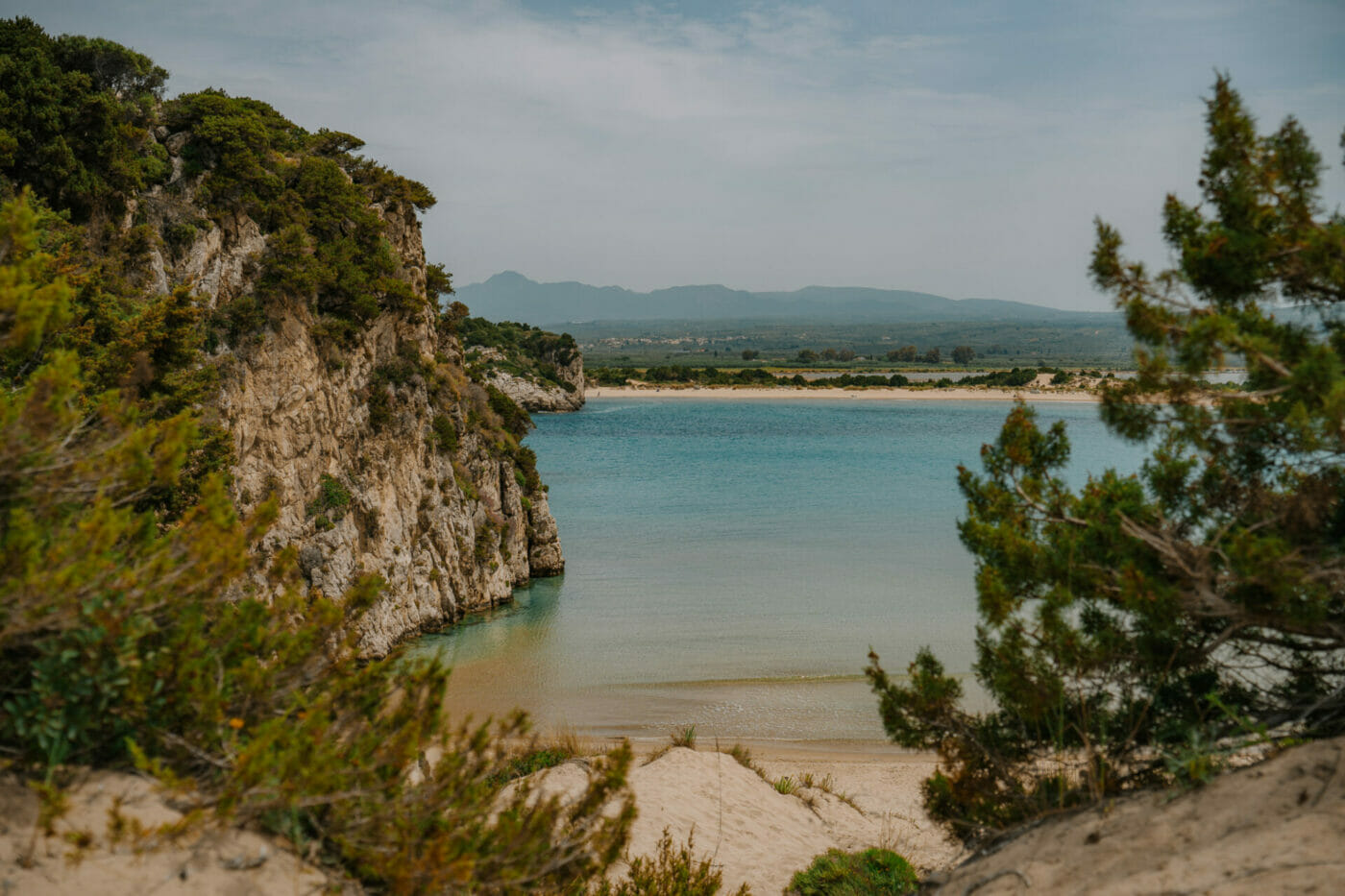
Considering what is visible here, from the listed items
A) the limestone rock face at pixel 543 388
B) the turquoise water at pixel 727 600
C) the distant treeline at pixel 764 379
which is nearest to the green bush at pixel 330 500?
the turquoise water at pixel 727 600

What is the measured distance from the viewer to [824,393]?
300 feet

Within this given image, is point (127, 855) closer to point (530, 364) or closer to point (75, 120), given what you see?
point (75, 120)

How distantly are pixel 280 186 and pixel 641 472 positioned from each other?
87.2 feet

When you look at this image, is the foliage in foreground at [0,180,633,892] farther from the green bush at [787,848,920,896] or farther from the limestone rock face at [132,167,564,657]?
the limestone rock face at [132,167,564,657]

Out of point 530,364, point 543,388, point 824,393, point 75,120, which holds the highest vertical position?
point 75,120

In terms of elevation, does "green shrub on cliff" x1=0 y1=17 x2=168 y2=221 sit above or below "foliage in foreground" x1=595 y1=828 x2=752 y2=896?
above

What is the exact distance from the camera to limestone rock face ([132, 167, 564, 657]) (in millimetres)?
13703

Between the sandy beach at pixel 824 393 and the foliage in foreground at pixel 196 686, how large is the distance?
80500 mm

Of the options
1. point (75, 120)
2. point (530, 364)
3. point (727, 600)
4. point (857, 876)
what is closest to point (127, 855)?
point (857, 876)

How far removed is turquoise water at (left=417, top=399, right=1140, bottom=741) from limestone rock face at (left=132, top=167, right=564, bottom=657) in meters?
1.41

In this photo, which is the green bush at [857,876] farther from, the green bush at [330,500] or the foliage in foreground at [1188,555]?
the green bush at [330,500]

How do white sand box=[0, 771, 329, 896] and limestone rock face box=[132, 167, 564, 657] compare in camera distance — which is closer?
white sand box=[0, 771, 329, 896]

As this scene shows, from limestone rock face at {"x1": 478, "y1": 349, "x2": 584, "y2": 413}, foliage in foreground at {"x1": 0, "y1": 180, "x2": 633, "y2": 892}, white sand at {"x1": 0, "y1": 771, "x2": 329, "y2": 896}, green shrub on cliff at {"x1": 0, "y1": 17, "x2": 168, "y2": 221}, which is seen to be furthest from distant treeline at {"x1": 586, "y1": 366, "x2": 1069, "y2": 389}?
white sand at {"x1": 0, "y1": 771, "x2": 329, "y2": 896}

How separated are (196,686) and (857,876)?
653cm
